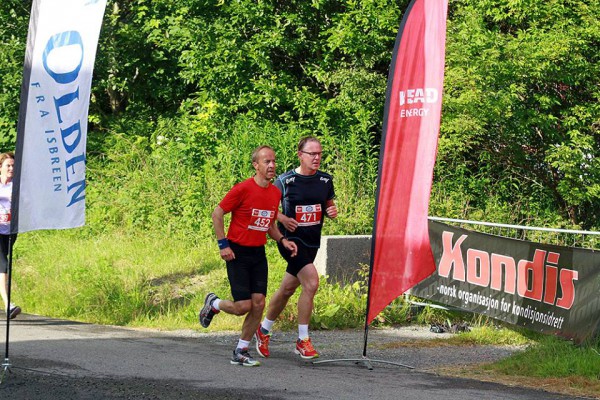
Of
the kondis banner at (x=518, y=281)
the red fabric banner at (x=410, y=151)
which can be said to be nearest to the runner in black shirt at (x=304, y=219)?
the red fabric banner at (x=410, y=151)

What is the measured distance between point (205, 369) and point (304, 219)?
1.78 m

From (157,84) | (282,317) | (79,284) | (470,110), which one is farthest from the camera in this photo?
(157,84)

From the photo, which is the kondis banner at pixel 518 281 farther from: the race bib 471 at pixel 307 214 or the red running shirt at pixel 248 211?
the red running shirt at pixel 248 211

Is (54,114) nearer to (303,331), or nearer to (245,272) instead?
(245,272)

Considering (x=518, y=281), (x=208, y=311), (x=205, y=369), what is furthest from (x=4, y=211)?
(x=518, y=281)

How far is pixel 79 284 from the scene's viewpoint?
13.5 m

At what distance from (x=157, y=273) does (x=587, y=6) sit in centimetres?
831

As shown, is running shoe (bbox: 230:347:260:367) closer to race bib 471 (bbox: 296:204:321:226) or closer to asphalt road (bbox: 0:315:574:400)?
asphalt road (bbox: 0:315:574:400)

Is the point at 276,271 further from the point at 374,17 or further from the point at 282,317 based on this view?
the point at 374,17

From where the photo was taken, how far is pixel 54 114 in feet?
26.6

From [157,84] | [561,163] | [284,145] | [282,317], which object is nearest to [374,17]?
[284,145]

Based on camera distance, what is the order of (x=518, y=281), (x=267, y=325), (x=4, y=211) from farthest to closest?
(x=4, y=211)
(x=518, y=281)
(x=267, y=325)

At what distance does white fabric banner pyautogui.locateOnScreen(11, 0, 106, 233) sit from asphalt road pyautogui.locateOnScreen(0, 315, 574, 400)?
1.29 meters

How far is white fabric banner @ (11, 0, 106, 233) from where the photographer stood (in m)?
8.02
